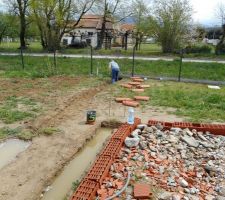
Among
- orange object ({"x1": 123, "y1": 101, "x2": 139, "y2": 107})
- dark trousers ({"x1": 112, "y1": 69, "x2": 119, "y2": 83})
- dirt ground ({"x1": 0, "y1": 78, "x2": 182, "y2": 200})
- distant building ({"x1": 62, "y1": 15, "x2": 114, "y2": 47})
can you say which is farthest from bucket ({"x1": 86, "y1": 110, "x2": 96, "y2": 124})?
distant building ({"x1": 62, "y1": 15, "x2": 114, "y2": 47})

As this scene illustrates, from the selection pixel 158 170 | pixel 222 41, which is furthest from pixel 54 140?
pixel 222 41

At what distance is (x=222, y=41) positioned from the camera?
79.0 ft

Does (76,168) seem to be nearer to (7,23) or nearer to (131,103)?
(131,103)

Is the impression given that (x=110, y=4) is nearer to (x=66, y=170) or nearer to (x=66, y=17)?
(x=66, y=17)

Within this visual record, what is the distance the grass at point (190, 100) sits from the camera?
8898mm

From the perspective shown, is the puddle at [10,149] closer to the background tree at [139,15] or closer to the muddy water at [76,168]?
the muddy water at [76,168]

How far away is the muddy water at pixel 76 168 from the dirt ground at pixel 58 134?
0.37 feet

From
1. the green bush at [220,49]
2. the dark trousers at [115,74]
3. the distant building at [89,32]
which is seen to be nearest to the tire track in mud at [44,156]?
the dark trousers at [115,74]

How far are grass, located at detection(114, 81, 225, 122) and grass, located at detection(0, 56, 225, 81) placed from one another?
2750 mm

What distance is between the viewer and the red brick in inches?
177

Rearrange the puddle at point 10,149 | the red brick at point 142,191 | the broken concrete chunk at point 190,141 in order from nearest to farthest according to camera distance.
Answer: the red brick at point 142,191 → the puddle at point 10,149 → the broken concrete chunk at point 190,141

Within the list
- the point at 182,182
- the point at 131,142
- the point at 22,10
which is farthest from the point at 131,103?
the point at 22,10

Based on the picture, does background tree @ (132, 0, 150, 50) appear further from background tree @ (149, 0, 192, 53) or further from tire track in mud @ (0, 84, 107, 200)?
tire track in mud @ (0, 84, 107, 200)

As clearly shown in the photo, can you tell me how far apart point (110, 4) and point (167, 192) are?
27.4 metres
